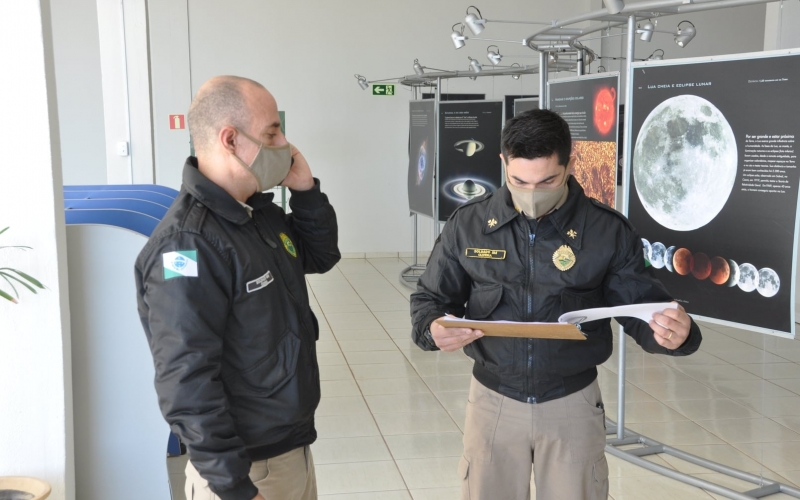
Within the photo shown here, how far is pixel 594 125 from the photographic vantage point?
15.2 feet

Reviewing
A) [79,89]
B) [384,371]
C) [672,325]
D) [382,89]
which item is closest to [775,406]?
[384,371]

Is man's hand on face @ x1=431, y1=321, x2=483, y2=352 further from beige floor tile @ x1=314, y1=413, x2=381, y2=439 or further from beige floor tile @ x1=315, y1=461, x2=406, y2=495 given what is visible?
beige floor tile @ x1=314, y1=413, x2=381, y2=439

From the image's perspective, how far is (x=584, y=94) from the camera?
468cm

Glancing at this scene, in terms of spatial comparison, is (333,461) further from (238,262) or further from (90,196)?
(238,262)

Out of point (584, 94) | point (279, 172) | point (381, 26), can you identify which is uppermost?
point (381, 26)

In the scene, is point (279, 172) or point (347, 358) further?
point (347, 358)

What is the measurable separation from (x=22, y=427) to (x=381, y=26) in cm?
929

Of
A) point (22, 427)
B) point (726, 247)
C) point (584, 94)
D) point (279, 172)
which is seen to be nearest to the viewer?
point (279, 172)

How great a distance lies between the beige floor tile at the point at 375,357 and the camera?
245 inches

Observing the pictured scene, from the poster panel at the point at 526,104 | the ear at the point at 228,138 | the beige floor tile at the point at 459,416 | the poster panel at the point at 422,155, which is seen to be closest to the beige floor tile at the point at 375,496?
the beige floor tile at the point at 459,416

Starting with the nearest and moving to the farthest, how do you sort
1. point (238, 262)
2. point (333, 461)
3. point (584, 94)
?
1. point (238, 262)
2. point (333, 461)
3. point (584, 94)

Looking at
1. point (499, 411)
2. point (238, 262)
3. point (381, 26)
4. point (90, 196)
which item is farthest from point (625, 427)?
point (381, 26)

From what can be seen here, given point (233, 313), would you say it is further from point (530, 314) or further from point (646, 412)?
point (646, 412)

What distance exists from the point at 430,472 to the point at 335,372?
192cm
